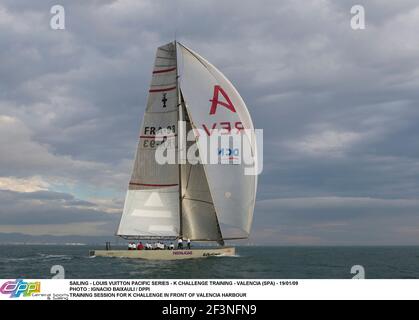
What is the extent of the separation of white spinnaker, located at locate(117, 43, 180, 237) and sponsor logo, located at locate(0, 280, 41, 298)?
25.3 meters

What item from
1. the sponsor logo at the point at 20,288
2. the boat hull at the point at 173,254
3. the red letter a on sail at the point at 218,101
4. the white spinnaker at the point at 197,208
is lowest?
the boat hull at the point at 173,254

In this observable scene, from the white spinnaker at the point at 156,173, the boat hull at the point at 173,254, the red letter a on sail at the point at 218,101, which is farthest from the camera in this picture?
the white spinnaker at the point at 156,173

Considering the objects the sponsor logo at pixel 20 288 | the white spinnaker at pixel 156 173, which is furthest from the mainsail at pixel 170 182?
the sponsor logo at pixel 20 288

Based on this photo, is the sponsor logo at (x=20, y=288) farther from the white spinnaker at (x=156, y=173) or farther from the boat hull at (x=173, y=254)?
the white spinnaker at (x=156, y=173)

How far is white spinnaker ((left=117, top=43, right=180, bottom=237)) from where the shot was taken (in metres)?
36.5

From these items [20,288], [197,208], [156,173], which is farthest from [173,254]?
[20,288]

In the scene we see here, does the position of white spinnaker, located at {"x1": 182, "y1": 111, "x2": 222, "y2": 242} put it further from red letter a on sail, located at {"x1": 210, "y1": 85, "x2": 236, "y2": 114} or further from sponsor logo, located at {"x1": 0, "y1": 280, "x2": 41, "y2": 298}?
sponsor logo, located at {"x1": 0, "y1": 280, "x2": 41, "y2": 298}

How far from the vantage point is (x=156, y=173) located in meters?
36.9

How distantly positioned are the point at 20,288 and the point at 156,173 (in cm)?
2607

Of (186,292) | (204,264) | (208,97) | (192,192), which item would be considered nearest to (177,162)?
(192,192)

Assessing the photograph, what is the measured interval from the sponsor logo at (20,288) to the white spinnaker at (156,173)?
83.1 feet

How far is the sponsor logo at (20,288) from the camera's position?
34.8 ft

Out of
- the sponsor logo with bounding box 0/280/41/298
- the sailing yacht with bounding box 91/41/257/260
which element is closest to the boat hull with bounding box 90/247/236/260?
the sailing yacht with bounding box 91/41/257/260

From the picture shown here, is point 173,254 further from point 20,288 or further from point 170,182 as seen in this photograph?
point 20,288
